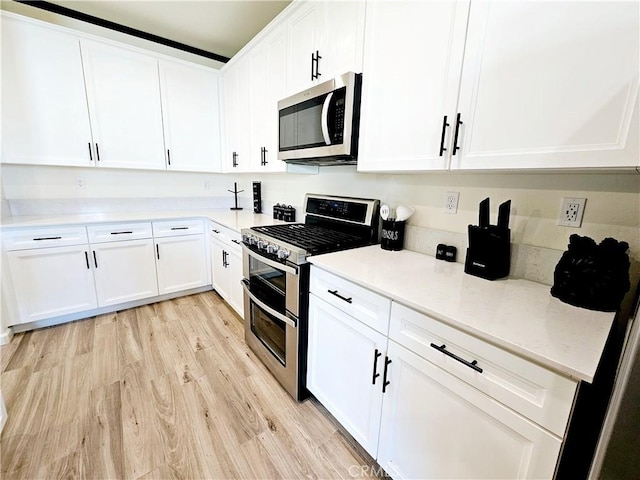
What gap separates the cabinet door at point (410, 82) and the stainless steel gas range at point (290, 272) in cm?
46

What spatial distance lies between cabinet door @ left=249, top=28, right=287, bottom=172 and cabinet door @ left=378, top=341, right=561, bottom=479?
171 cm

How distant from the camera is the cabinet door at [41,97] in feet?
6.99

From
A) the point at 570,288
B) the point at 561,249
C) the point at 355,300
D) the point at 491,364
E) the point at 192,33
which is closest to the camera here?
the point at 491,364

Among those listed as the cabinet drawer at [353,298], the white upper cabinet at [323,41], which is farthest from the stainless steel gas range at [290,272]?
the white upper cabinet at [323,41]

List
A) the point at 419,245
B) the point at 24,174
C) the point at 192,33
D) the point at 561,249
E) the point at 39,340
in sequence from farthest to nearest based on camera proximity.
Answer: the point at 192,33
the point at 24,174
the point at 39,340
the point at 419,245
the point at 561,249

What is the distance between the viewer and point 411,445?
103cm

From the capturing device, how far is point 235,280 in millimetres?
2436

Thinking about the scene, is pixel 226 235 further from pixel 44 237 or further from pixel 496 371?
pixel 496 371

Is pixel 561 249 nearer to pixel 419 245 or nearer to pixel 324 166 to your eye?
pixel 419 245

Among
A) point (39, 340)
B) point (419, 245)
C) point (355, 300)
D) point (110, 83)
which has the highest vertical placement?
point (110, 83)

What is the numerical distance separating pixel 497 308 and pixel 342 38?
1.56 metres

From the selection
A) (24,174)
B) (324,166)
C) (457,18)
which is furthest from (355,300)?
(24,174)

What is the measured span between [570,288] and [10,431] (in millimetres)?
2637

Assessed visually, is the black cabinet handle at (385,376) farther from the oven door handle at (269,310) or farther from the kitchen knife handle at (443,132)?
the kitchen knife handle at (443,132)
